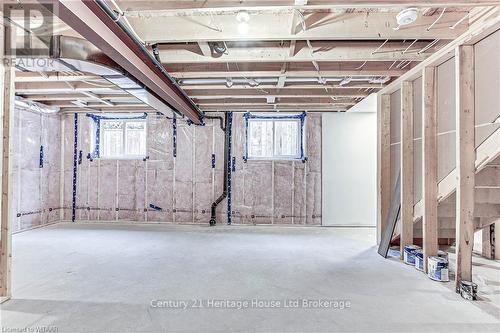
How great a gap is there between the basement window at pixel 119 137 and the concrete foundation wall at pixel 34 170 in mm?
813

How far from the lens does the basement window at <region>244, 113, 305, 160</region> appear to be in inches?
225

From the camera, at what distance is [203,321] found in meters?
1.97

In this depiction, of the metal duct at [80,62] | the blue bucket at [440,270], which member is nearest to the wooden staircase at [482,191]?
the blue bucket at [440,270]

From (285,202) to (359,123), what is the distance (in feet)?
7.54

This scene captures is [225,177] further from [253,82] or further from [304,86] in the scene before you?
[304,86]

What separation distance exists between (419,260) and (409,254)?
0.59 ft

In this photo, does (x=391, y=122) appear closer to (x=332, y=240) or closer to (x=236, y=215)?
(x=332, y=240)

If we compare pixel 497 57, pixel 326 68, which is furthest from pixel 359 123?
pixel 497 57

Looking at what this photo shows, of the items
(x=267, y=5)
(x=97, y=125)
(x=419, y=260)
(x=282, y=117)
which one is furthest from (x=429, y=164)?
(x=97, y=125)

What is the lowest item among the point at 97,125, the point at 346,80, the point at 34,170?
the point at 34,170

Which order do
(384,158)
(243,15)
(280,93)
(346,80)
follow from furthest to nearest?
(280,93) < (384,158) < (346,80) < (243,15)

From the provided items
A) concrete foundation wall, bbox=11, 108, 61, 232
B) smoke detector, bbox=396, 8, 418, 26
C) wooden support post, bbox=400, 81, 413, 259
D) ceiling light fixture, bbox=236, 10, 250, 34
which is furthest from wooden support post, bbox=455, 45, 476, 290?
concrete foundation wall, bbox=11, 108, 61, 232

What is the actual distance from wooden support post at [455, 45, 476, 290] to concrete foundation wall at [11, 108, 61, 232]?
21.2 feet

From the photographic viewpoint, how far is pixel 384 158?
13.2 feet
